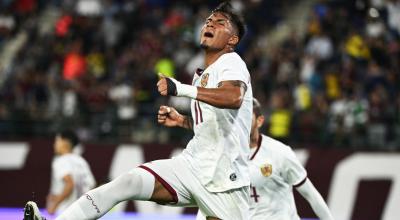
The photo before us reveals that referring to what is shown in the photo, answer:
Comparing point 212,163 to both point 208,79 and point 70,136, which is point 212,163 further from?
point 70,136

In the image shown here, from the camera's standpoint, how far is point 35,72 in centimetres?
1644

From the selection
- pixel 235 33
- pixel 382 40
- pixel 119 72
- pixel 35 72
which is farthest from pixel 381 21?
pixel 235 33

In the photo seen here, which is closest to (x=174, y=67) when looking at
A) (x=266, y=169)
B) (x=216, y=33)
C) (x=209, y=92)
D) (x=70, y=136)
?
(x=70, y=136)

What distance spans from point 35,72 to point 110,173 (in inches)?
124

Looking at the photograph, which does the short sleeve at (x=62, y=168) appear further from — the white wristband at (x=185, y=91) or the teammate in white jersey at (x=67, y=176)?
the white wristband at (x=185, y=91)

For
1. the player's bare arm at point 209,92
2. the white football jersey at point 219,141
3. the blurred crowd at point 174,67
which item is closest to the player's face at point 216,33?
the white football jersey at point 219,141

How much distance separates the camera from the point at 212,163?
627cm

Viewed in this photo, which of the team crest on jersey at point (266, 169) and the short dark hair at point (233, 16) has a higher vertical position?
the short dark hair at point (233, 16)

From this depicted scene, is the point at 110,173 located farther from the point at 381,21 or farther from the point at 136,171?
the point at 136,171

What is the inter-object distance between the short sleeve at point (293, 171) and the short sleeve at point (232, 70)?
1.73 meters

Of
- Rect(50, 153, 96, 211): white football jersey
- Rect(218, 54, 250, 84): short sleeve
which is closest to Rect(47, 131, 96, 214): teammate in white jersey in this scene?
Rect(50, 153, 96, 211): white football jersey

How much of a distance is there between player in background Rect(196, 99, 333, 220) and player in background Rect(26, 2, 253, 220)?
1376mm

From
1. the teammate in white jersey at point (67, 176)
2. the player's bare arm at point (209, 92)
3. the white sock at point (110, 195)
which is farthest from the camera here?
the teammate in white jersey at point (67, 176)

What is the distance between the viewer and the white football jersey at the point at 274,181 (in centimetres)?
771
